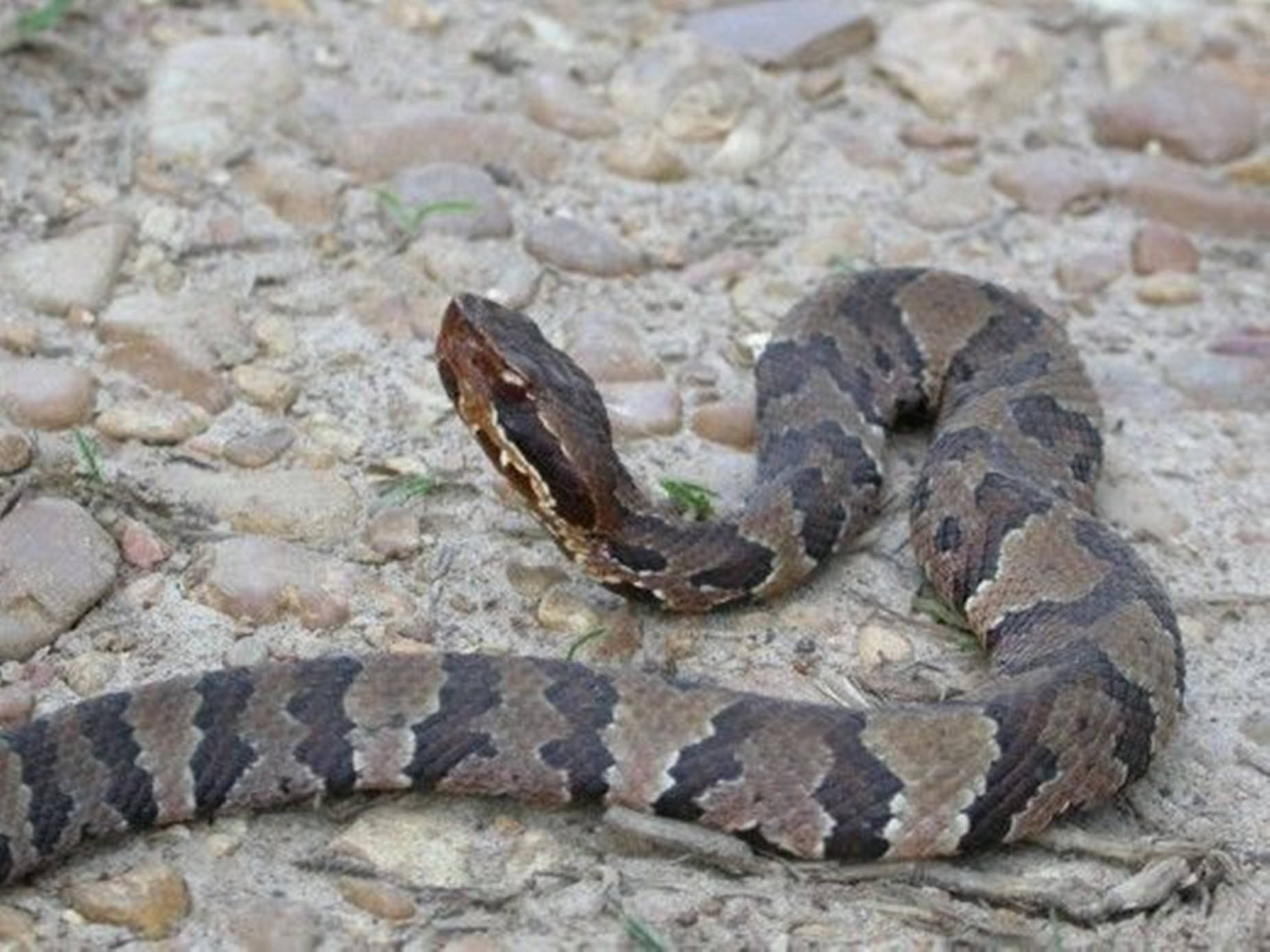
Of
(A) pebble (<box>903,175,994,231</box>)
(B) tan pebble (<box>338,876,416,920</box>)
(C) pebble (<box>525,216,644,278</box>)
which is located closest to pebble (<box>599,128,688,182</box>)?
(C) pebble (<box>525,216,644,278</box>)

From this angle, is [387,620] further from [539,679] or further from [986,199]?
[986,199]

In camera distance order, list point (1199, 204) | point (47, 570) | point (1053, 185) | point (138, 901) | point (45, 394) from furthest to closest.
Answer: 1. point (1053, 185)
2. point (1199, 204)
3. point (45, 394)
4. point (47, 570)
5. point (138, 901)

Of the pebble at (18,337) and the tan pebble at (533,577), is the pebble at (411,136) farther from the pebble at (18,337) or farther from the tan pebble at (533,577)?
the tan pebble at (533,577)

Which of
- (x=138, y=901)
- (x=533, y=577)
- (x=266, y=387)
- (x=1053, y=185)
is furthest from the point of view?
(x=1053, y=185)

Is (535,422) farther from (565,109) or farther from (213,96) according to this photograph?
(213,96)

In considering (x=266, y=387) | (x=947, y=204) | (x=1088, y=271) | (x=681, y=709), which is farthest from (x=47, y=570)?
(x=1088, y=271)

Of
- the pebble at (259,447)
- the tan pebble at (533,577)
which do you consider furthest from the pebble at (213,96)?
the tan pebble at (533,577)
